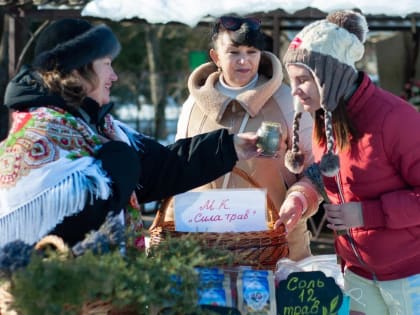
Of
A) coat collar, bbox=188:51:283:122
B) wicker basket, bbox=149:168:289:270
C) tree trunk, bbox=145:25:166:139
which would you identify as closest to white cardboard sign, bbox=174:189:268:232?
wicker basket, bbox=149:168:289:270

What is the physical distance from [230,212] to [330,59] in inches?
22.6

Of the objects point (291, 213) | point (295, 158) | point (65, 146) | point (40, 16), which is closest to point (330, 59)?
point (295, 158)

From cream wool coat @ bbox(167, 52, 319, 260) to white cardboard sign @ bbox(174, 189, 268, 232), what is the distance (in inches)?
15.4

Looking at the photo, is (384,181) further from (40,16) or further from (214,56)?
(40,16)

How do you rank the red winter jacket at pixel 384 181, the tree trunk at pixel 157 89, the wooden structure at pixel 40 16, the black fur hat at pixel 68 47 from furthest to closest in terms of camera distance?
the tree trunk at pixel 157 89
the wooden structure at pixel 40 16
the red winter jacket at pixel 384 181
the black fur hat at pixel 68 47

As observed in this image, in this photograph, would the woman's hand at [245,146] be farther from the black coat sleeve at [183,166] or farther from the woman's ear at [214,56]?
the woman's ear at [214,56]

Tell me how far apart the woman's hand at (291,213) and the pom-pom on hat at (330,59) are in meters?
Answer: 0.28

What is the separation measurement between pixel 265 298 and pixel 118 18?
4.15m

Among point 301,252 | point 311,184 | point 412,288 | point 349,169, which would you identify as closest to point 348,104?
point 349,169

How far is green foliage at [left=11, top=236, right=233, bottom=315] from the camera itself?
5.40ft

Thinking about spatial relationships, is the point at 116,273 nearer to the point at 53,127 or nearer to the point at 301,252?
the point at 53,127

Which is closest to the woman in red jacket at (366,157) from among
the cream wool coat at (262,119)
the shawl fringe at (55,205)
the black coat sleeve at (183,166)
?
the black coat sleeve at (183,166)

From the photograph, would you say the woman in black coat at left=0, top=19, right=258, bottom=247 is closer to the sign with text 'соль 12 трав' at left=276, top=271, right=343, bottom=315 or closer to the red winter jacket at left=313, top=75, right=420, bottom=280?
the sign with text 'соль 12 трав' at left=276, top=271, right=343, bottom=315

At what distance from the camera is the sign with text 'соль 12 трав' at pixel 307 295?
2.14 metres
